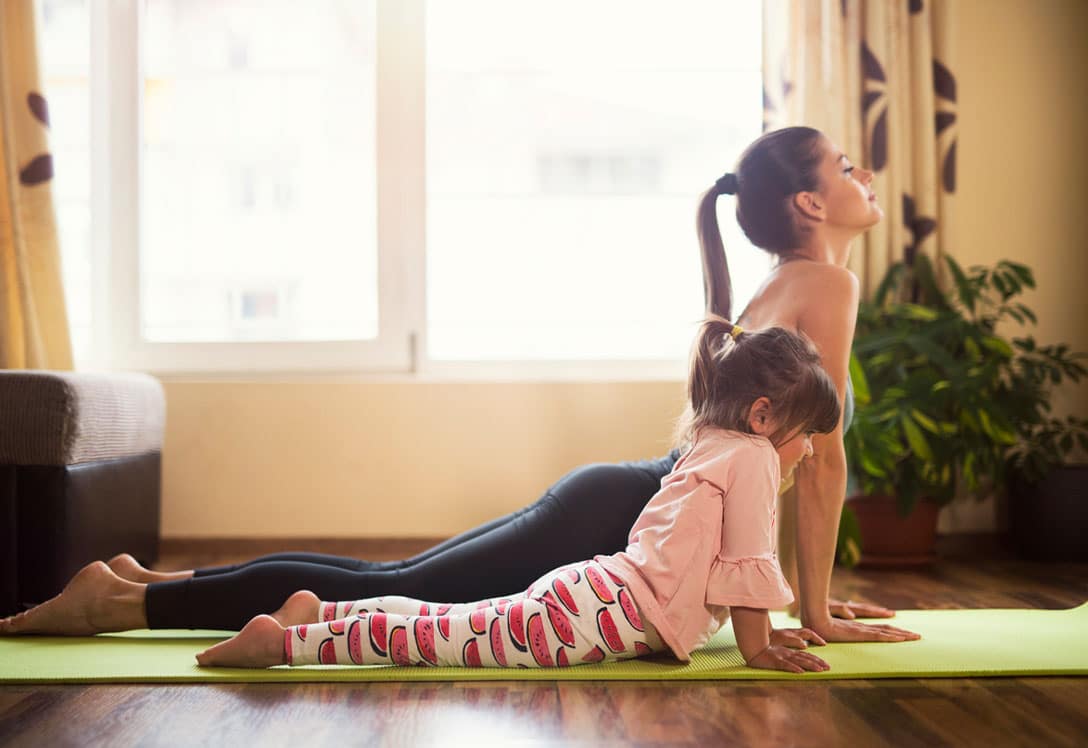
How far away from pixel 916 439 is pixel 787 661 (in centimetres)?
145

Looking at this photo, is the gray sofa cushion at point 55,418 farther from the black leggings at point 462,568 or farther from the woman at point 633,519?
the black leggings at point 462,568

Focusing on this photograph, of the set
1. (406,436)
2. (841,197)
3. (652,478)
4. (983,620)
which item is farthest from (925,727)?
(406,436)

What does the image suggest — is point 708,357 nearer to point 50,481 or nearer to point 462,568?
point 462,568

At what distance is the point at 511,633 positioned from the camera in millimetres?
1554

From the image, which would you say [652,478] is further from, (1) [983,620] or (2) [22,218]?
(2) [22,218]

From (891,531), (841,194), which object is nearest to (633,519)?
(841,194)

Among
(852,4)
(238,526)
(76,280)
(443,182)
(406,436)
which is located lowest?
(238,526)

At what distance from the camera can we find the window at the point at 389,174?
10.9ft

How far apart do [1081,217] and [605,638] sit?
8.60 ft

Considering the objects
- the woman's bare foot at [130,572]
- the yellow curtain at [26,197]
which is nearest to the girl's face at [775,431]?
the woman's bare foot at [130,572]

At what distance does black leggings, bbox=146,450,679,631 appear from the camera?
172cm

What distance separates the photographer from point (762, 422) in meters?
1.61

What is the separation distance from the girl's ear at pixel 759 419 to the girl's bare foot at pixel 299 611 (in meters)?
0.76

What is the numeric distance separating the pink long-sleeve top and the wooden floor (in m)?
0.12
